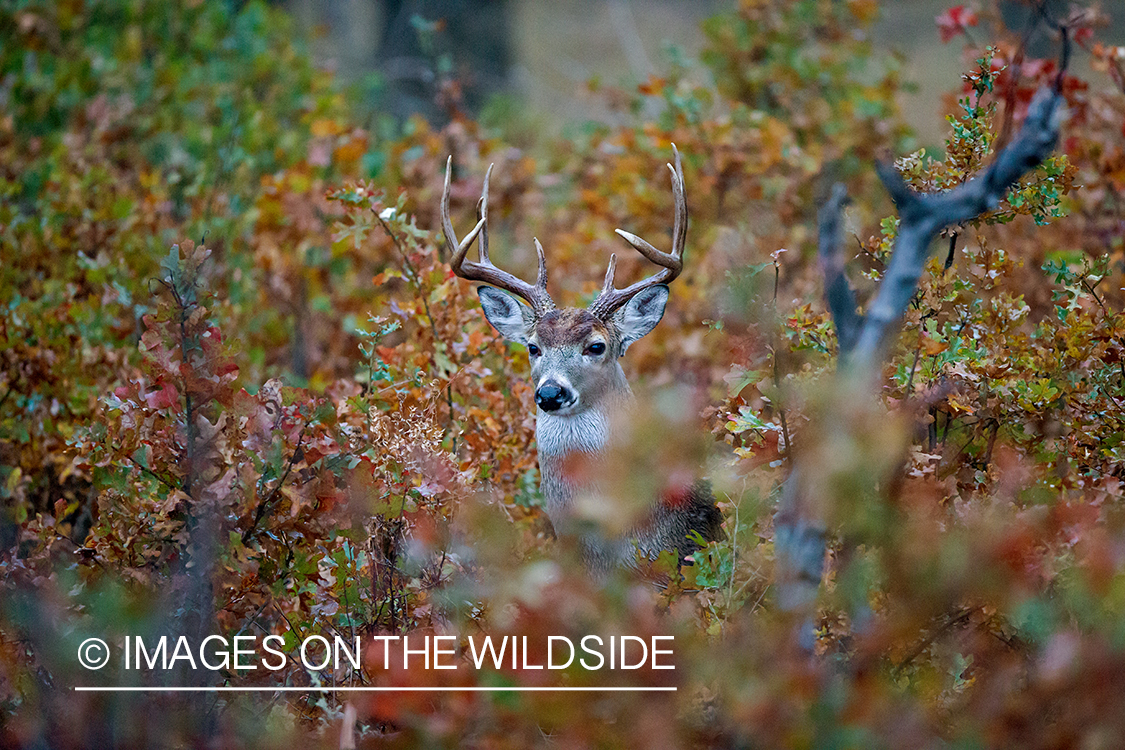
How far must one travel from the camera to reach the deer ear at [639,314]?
4543mm

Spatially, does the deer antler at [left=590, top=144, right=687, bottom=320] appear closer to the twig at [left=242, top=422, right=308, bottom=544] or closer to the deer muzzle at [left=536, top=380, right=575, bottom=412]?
the deer muzzle at [left=536, top=380, right=575, bottom=412]

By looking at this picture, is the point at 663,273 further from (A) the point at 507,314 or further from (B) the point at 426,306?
(B) the point at 426,306

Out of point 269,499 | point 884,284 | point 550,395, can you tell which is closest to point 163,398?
point 269,499

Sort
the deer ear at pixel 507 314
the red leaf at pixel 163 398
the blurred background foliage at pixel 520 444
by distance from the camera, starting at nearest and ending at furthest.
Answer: the blurred background foliage at pixel 520 444 < the red leaf at pixel 163 398 < the deer ear at pixel 507 314

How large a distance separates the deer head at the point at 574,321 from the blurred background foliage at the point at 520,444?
0.29 m

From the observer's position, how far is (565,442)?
171 inches

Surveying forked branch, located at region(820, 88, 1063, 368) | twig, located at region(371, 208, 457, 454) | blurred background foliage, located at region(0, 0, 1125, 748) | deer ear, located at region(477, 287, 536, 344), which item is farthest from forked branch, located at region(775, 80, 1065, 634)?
twig, located at region(371, 208, 457, 454)

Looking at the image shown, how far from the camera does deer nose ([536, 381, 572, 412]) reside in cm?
418

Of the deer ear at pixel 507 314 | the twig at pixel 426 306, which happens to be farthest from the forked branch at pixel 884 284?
the twig at pixel 426 306

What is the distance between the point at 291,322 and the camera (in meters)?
7.16

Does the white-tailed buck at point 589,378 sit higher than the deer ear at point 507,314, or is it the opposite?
the deer ear at point 507,314

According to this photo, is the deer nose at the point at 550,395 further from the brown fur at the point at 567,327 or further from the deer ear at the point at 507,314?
the deer ear at the point at 507,314

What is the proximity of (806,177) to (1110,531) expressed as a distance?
5367 mm

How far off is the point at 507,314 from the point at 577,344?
1.68 ft
